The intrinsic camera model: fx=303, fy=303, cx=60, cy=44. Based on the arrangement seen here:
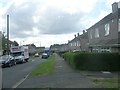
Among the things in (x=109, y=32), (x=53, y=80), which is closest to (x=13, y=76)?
(x=53, y=80)

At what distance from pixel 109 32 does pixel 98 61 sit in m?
11.3

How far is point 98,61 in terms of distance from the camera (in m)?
28.2

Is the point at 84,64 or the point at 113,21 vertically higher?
the point at 113,21

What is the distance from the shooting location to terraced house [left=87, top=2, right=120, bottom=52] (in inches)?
1360

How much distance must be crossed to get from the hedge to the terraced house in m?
3.82

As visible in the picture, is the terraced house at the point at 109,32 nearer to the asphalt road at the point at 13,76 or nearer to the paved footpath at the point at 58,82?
the asphalt road at the point at 13,76

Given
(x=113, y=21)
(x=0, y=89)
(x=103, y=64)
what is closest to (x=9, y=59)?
(x=113, y=21)

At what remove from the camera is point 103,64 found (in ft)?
92.5

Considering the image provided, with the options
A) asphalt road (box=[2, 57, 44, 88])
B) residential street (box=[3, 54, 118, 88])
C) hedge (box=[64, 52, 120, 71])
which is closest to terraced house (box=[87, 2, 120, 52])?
hedge (box=[64, 52, 120, 71])

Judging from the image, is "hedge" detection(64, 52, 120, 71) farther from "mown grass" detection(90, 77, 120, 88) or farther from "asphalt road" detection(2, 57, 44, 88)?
"mown grass" detection(90, 77, 120, 88)

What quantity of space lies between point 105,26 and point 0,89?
94.3ft

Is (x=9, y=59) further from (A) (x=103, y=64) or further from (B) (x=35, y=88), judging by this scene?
(B) (x=35, y=88)

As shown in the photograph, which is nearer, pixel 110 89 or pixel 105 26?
pixel 110 89

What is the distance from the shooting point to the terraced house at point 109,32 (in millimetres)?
34534
